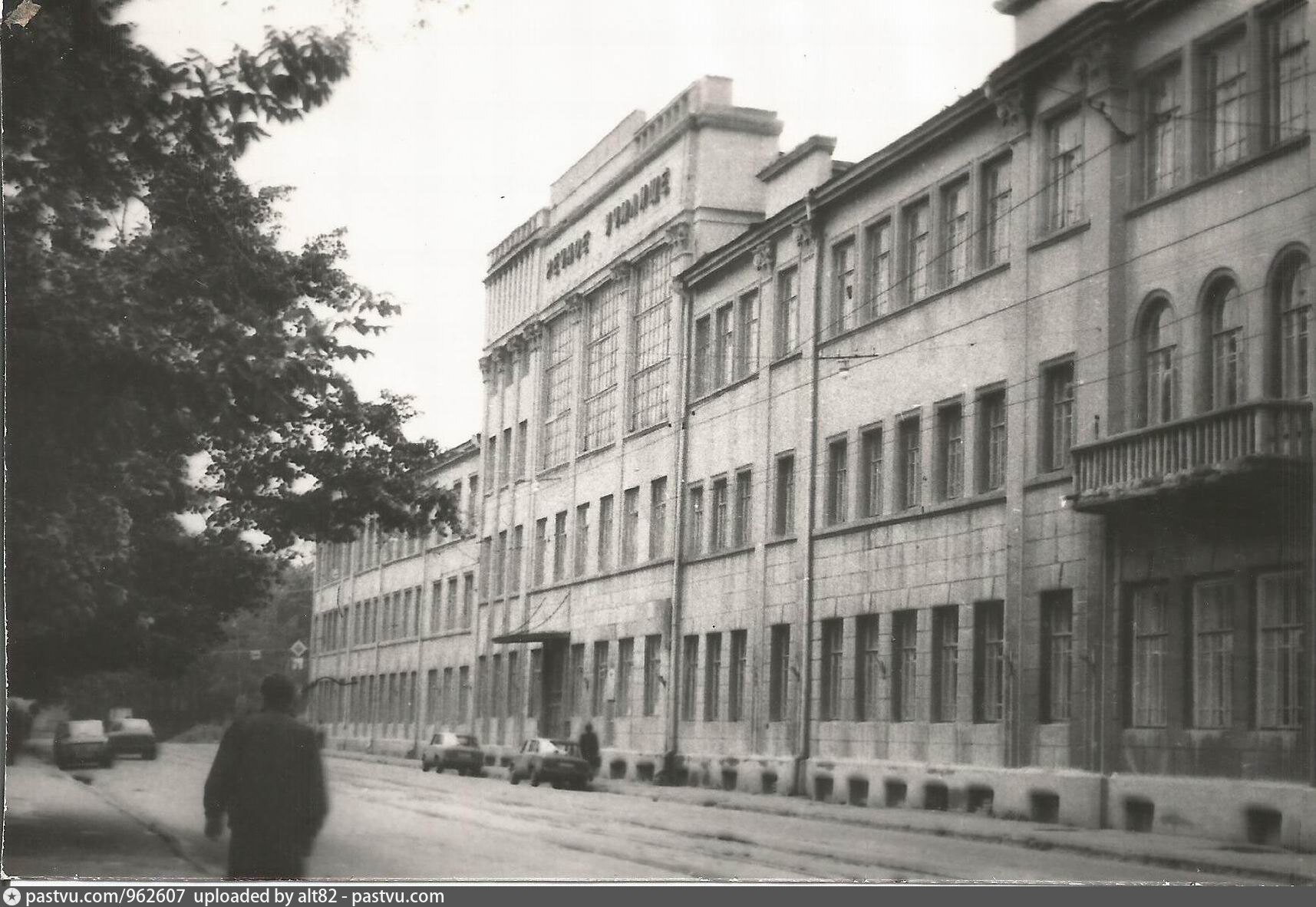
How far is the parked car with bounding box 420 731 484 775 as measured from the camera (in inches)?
972

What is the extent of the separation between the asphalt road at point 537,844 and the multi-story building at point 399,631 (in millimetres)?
804

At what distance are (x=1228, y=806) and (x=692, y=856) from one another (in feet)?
22.1

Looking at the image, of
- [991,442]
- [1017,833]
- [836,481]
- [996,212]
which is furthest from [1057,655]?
[996,212]

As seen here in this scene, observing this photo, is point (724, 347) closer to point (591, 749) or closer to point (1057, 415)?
point (1057, 415)

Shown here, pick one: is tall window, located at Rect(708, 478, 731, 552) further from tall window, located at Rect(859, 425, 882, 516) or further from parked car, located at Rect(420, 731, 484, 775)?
parked car, located at Rect(420, 731, 484, 775)

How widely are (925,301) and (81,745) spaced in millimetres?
14807

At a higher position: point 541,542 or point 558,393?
point 558,393

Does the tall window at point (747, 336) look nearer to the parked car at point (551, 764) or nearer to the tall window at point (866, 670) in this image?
the tall window at point (866, 670)

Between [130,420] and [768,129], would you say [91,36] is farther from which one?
[768,129]

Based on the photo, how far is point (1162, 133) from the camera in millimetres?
23156

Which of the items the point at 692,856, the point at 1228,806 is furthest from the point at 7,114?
the point at 1228,806

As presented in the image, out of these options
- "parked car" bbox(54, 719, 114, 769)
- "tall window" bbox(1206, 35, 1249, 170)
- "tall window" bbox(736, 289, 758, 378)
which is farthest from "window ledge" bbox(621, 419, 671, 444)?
"parked car" bbox(54, 719, 114, 769)

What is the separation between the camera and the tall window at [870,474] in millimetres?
29578

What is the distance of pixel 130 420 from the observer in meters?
17.3
